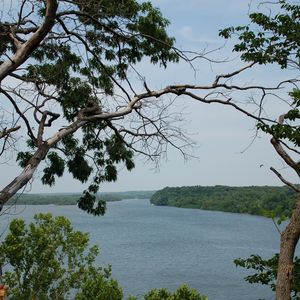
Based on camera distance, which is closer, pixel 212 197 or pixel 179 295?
pixel 179 295

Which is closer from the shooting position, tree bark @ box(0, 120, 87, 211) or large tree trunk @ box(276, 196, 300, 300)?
tree bark @ box(0, 120, 87, 211)

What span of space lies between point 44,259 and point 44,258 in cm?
3

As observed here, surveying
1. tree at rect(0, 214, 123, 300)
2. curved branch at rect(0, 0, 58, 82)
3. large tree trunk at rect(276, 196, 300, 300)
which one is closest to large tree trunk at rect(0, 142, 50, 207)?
curved branch at rect(0, 0, 58, 82)

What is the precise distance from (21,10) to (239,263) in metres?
3.84

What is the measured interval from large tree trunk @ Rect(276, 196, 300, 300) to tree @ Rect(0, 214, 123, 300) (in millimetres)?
5389

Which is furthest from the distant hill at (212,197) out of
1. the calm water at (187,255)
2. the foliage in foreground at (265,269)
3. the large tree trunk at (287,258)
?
the large tree trunk at (287,258)

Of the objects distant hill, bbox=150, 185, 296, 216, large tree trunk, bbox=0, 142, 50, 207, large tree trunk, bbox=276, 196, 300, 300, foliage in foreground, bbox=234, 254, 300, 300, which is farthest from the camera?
distant hill, bbox=150, 185, 296, 216

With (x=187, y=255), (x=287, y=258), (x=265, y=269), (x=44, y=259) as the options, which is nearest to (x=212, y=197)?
(x=187, y=255)

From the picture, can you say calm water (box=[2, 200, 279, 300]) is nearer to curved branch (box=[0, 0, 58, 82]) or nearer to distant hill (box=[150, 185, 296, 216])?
distant hill (box=[150, 185, 296, 216])

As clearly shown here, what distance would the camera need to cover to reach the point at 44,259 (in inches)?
367

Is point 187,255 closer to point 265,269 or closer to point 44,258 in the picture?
point 44,258

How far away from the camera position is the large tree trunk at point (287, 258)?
12.6 feet

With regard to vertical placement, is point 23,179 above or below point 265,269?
above

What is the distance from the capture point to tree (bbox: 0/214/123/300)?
29.7ft
